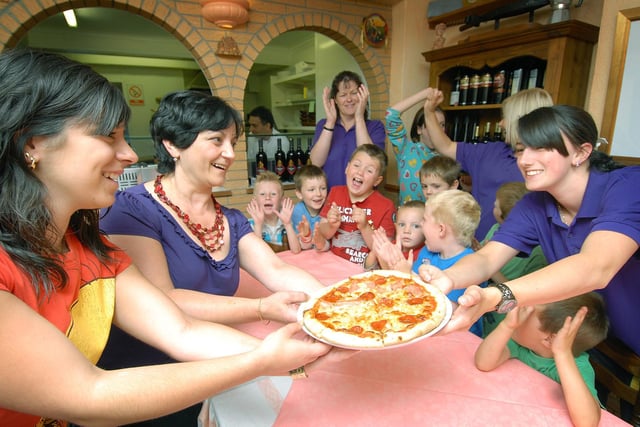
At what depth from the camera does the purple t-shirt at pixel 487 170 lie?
2.18 m

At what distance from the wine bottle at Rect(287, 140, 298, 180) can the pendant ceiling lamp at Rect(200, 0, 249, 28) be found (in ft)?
4.63

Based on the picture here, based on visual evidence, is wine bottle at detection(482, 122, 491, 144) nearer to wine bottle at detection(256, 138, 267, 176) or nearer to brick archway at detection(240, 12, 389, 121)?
brick archway at detection(240, 12, 389, 121)

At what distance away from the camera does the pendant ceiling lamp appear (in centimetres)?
311

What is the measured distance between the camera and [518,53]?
9.46 ft

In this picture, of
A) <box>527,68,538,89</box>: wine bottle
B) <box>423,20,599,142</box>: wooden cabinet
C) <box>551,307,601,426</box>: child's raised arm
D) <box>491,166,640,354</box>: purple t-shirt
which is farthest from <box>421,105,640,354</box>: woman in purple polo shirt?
<box>527,68,538,89</box>: wine bottle

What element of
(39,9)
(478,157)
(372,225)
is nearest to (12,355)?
(372,225)

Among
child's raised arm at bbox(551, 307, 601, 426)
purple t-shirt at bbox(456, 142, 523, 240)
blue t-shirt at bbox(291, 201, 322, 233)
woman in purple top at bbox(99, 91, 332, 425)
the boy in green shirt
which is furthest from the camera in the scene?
blue t-shirt at bbox(291, 201, 322, 233)

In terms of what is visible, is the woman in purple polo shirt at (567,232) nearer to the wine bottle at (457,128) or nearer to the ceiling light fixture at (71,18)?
the wine bottle at (457,128)

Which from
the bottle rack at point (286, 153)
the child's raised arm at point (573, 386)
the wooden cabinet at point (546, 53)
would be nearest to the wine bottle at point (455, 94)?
the wooden cabinet at point (546, 53)

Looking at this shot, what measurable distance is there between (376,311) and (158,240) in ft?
2.45

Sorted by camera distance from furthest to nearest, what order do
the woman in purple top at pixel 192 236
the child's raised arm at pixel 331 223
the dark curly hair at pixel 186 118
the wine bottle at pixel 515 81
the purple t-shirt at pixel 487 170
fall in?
the wine bottle at pixel 515 81 < the purple t-shirt at pixel 487 170 < the child's raised arm at pixel 331 223 < the dark curly hair at pixel 186 118 < the woman in purple top at pixel 192 236

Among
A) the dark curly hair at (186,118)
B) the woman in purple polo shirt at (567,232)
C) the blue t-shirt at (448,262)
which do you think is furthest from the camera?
the blue t-shirt at (448,262)

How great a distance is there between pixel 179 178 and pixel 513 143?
1706mm

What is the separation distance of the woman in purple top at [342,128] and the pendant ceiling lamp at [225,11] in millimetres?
1080
